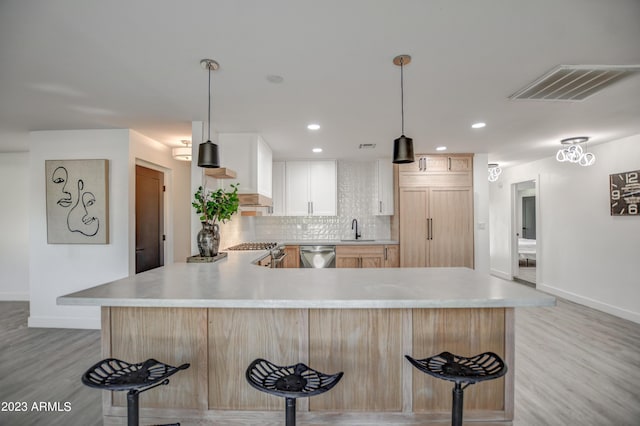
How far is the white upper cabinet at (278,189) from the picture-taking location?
5277mm

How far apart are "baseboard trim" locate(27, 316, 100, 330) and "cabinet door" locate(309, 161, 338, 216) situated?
342 cm

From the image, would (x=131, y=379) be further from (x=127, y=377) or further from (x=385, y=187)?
(x=385, y=187)

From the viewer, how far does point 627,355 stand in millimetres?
2850

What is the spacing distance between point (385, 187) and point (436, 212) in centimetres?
95

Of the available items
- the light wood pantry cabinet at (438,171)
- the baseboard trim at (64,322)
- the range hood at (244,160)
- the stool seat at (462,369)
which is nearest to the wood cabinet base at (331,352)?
the stool seat at (462,369)

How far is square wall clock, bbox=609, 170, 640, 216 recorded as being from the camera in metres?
3.73

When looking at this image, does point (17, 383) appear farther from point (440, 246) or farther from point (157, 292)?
point (440, 246)

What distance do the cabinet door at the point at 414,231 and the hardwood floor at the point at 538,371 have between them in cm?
157

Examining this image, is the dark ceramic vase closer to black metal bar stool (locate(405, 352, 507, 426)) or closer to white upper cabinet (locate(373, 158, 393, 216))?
black metal bar stool (locate(405, 352, 507, 426))

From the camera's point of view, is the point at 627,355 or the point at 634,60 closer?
the point at 634,60

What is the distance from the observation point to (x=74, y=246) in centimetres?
361

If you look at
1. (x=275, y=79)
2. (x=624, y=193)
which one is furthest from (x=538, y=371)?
(x=275, y=79)

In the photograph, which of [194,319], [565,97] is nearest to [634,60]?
[565,97]

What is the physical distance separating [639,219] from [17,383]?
679cm
